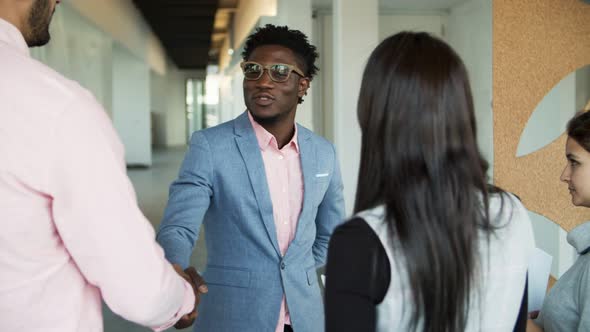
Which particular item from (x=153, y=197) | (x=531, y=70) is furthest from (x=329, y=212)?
(x=153, y=197)

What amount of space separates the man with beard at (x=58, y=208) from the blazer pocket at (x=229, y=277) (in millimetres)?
675

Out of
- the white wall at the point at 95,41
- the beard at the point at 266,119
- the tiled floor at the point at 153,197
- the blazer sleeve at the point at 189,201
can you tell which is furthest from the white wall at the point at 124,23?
the blazer sleeve at the point at 189,201

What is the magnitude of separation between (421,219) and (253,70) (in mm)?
1247

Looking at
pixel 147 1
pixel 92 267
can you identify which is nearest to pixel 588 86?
pixel 92 267

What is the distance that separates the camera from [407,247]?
1107 mm

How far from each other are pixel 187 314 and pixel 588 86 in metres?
4.31

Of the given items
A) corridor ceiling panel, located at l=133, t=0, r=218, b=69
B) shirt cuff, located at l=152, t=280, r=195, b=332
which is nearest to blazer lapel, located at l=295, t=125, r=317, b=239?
shirt cuff, located at l=152, t=280, r=195, b=332

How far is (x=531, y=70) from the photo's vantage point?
3514 millimetres

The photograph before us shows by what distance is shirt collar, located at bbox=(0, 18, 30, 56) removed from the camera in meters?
1.21

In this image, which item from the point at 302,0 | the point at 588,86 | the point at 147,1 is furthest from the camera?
the point at 147,1

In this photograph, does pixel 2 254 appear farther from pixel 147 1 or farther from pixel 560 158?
pixel 147 1

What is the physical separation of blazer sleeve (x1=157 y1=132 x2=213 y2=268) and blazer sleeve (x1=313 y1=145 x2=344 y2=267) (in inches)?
19.9

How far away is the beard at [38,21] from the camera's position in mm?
1267

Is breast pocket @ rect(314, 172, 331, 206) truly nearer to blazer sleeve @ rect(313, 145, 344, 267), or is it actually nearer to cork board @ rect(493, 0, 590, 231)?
blazer sleeve @ rect(313, 145, 344, 267)
